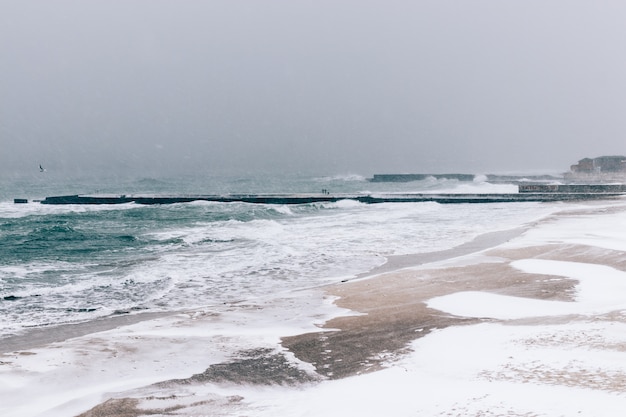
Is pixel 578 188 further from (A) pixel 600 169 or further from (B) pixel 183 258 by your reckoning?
(B) pixel 183 258

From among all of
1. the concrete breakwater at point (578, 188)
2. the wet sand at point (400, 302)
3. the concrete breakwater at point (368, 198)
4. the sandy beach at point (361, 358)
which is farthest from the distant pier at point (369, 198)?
the sandy beach at point (361, 358)

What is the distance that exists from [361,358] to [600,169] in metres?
103

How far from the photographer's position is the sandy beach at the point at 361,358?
6.32 m

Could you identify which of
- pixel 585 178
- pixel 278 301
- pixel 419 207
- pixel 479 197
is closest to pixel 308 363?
pixel 278 301

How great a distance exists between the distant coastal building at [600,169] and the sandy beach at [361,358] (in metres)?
89.8

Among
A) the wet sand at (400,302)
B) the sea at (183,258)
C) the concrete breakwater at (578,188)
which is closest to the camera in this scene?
the wet sand at (400,302)

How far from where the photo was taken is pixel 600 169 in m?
99.5

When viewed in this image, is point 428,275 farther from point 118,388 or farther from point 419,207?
point 419,207

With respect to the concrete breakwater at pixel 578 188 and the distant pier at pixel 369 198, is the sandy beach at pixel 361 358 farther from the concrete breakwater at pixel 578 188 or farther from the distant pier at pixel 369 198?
the concrete breakwater at pixel 578 188

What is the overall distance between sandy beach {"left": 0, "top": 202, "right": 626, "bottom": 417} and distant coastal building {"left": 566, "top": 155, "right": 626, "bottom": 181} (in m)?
89.8

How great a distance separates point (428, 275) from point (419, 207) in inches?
1214

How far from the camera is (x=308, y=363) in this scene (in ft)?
25.9

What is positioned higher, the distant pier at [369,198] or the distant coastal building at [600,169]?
the distant coastal building at [600,169]

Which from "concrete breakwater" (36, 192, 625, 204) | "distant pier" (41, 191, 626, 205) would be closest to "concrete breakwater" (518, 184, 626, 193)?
"distant pier" (41, 191, 626, 205)
